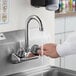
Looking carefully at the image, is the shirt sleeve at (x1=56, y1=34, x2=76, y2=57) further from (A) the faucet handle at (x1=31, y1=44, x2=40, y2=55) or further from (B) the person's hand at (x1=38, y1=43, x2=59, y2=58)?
(A) the faucet handle at (x1=31, y1=44, x2=40, y2=55)

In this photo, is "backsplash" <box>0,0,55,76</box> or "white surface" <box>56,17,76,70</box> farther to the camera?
"white surface" <box>56,17,76,70</box>

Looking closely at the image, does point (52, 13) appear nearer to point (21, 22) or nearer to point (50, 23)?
point (50, 23)

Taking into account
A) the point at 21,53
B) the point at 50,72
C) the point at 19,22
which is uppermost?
the point at 19,22

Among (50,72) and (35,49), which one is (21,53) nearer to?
(35,49)

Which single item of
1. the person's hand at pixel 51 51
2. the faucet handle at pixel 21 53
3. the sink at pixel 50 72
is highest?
the person's hand at pixel 51 51

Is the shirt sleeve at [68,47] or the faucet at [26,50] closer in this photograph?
the shirt sleeve at [68,47]

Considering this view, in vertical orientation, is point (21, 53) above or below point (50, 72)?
above

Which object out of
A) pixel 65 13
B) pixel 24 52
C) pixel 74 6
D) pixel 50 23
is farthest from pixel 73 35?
pixel 74 6

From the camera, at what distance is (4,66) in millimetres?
1316

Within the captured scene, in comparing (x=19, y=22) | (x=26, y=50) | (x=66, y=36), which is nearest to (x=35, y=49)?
(x=26, y=50)

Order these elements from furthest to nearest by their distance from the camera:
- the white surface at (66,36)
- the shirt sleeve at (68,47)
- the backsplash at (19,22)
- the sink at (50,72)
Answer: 1. the white surface at (66,36)
2. the sink at (50,72)
3. the backsplash at (19,22)
4. the shirt sleeve at (68,47)

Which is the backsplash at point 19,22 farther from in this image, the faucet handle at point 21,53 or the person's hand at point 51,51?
the person's hand at point 51,51

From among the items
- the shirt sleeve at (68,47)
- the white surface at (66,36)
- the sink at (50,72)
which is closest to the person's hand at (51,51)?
the shirt sleeve at (68,47)

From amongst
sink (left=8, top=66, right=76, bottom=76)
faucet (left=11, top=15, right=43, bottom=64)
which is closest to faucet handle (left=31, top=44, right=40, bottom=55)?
faucet (left=11, top=15, right=43, bottom=64)
